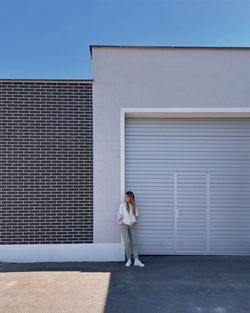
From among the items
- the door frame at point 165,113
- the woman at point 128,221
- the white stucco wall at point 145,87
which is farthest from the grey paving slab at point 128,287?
the door frame at point 165,113

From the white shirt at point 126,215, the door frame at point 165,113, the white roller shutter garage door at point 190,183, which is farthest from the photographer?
the white roller shutter garage door at point 190,183

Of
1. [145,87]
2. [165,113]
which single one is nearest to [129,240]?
[165,113]

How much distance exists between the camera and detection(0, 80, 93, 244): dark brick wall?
27.5 feet

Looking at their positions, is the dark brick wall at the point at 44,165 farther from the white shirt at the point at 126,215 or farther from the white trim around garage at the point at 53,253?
the white shirt at the point at 126,215

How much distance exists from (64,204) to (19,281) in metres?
2.13

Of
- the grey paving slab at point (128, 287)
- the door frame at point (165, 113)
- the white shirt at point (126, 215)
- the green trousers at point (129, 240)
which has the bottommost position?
the grey paving slab at point (128, 287)

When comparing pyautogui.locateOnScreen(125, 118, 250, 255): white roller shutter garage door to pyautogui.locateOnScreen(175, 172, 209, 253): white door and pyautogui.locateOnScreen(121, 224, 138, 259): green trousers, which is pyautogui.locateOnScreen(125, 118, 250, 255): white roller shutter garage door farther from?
pyautogui.locateOnScreen(121, 224, 138, 259): green trousers

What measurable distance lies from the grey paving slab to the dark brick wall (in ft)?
2.78

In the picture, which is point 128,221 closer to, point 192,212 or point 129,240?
point 129,240

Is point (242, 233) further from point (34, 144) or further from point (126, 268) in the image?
point (34, 144)

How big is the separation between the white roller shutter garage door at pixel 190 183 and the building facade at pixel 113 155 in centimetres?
3

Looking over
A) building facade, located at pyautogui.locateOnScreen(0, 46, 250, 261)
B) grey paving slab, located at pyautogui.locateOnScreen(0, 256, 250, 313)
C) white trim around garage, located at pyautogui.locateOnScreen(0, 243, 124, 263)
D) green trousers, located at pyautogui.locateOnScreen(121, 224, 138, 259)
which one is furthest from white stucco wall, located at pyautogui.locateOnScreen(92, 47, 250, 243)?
grey paving slab, located at pyautogui.locateOnScreen(0, 256, 250, 313)

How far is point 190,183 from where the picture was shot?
9133 millimetres

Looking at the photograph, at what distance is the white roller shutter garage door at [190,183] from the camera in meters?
9.05
